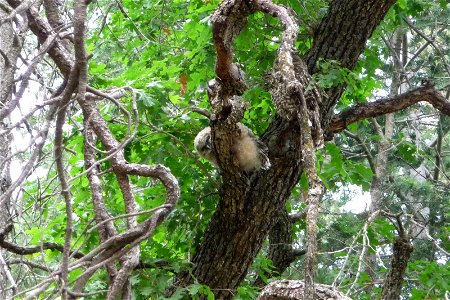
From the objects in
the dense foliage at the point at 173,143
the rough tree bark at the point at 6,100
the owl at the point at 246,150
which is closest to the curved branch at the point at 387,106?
the dense foliage at the point at 173,143

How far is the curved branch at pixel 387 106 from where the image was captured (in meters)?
4.44

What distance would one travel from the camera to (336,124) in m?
4.44

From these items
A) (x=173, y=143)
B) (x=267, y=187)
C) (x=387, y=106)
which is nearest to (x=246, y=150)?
(x=267, y=187)

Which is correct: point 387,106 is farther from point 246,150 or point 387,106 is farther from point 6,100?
point 6,100

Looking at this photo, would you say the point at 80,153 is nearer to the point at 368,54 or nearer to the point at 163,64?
the point at 163,64

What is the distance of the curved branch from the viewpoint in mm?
4441

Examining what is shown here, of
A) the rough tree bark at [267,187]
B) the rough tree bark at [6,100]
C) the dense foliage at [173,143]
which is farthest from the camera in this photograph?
the rough tree bark at [267,187]

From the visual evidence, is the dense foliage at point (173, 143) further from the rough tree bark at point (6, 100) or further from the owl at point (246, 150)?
the owl at point (246, 150)

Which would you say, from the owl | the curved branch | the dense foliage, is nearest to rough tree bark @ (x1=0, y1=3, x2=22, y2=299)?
the dense foliage

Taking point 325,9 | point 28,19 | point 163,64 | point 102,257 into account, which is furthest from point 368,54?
point 102,257

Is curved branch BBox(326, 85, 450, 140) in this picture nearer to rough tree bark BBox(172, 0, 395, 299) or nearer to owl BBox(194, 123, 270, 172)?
rough tree bark BBox(172, 0, 395, 299)

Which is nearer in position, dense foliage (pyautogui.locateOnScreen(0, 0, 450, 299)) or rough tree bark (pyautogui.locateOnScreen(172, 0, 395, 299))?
dense foliage (pyautogui.locateOnScreen(0, 0, 450, 299))

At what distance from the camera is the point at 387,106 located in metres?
4.49

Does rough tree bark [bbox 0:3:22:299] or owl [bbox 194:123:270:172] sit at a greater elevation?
owl [bbox 194:123:270:172]
